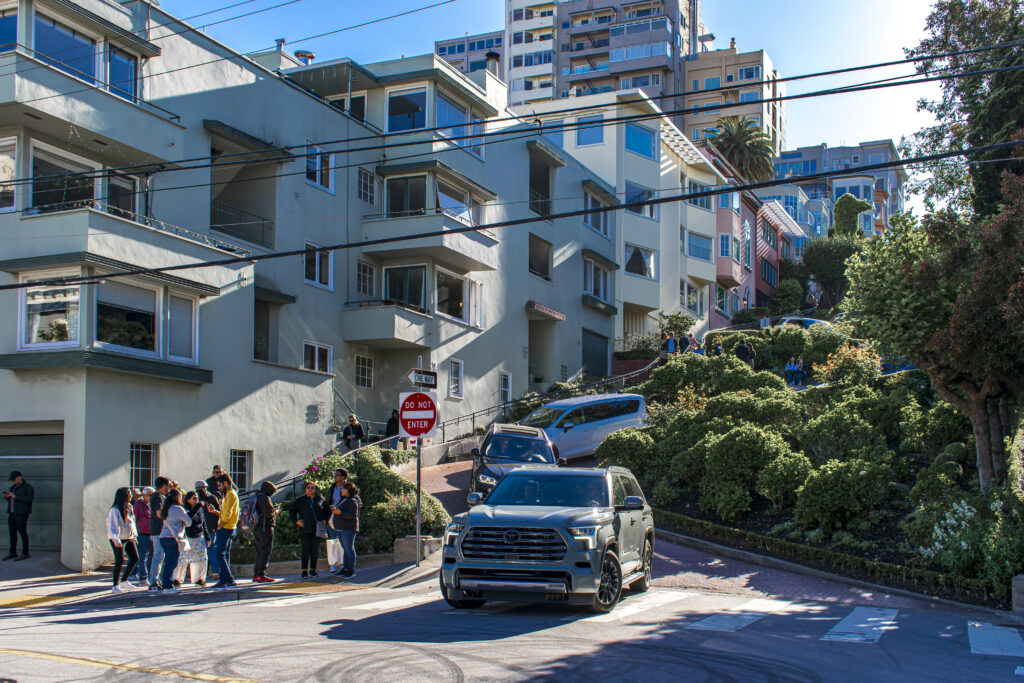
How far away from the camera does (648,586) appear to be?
45.7 feet

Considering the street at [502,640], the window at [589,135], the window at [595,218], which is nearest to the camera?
the street at [502,640]

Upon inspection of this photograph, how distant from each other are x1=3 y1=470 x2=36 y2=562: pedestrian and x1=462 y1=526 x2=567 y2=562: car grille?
1095 centimetres

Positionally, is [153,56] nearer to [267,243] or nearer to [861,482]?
[267,243]

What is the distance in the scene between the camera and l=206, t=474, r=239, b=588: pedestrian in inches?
595

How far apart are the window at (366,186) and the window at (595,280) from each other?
14088 mm

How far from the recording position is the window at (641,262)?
4744cm

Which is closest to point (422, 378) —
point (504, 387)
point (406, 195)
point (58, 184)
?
point (58, 184)

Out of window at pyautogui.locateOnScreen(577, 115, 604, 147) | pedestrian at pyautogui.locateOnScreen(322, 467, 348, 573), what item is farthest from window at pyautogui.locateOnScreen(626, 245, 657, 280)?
pedestrian at pyautogui.locateOnScreen(322, 467, 348, 573)

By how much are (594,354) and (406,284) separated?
47.8 feet

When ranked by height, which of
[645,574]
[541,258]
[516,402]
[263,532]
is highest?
[541,258]

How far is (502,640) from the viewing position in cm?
953

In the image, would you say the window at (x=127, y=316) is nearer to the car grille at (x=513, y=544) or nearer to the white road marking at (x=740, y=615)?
the car grille at (x=513, y=544)

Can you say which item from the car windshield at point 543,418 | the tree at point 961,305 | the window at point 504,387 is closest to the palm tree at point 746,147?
the window at point 504,387

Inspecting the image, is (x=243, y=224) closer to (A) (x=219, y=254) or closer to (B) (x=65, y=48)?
(A) (x=219, y=254)
